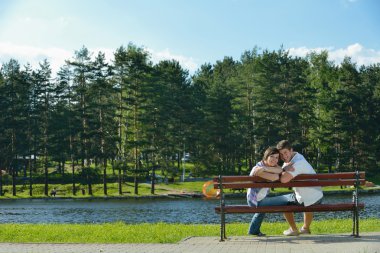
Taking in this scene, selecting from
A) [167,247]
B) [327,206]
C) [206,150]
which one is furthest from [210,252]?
[206,150]

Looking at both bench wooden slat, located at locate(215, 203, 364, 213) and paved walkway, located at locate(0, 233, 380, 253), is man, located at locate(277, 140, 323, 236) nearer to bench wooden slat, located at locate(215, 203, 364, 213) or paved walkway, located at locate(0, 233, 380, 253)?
bench wooden slat, located at locate(215, 203, 364, 213)

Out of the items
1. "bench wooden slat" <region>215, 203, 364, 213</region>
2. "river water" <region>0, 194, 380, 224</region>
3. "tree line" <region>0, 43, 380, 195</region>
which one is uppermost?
"tree line" <region>0, 43, 380, 195</region>

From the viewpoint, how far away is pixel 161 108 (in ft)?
216

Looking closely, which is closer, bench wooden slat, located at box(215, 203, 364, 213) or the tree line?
bench wooden slat, located at box(215, 203, 364, 213)

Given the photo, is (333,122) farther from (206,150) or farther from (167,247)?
(167,247)

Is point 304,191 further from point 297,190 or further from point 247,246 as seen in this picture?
point 247,246

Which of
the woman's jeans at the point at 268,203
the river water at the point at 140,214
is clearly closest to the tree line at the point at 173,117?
the river water at the point at 140,214

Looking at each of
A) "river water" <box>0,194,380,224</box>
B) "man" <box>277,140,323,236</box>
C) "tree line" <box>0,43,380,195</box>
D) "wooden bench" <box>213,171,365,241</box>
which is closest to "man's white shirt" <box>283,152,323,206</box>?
"man" <box>277,140,323,236</box>

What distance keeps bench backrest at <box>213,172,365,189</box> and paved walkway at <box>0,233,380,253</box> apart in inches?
40.1

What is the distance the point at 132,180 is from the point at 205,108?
13.8m

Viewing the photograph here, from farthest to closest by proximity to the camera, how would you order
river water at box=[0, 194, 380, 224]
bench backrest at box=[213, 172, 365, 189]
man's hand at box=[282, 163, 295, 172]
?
river water at box=[0, 194, 380, 224] → man's hand at box=[282, 163, 295, 172] → bench backrest at box=[213, 172, 365, 189]

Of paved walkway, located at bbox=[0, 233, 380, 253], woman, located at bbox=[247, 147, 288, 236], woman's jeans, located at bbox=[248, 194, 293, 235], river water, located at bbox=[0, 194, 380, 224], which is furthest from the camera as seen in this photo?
river water, located at bbox=[0, 194, 380, 224]

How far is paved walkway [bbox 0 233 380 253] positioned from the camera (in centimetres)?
880

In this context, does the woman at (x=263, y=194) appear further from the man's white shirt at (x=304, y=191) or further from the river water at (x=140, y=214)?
the river water at (x=140, y=214)
